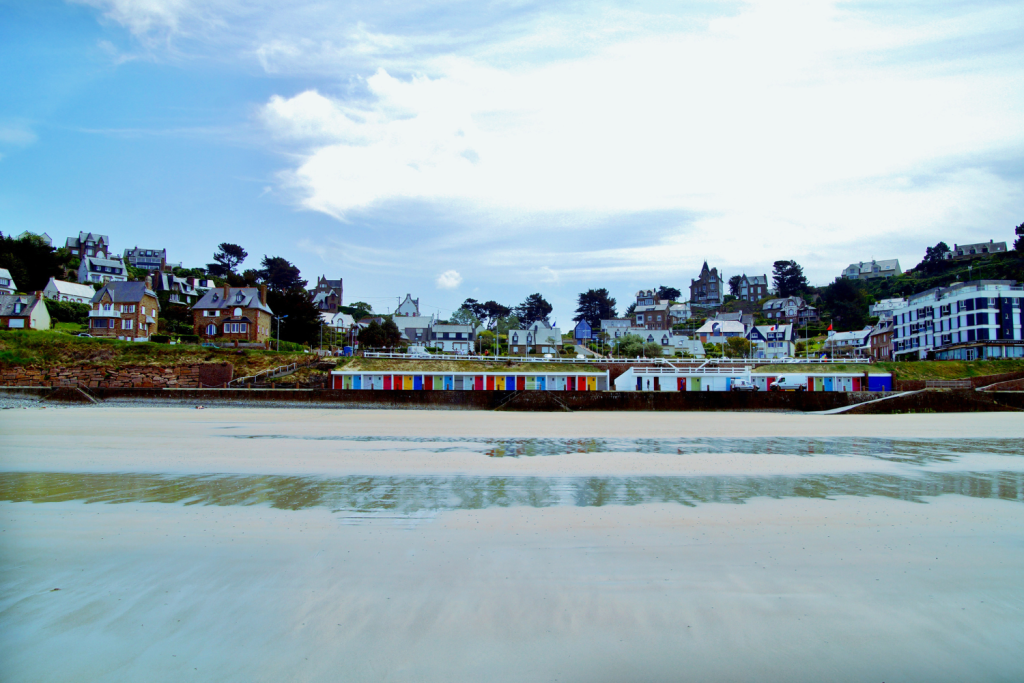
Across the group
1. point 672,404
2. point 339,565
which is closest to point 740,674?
point 339,565

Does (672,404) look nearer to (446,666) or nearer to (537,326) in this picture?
(446,666)

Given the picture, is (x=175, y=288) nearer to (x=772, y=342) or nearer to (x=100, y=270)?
(x=100, y=270)

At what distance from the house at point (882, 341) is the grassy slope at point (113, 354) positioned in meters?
79.6

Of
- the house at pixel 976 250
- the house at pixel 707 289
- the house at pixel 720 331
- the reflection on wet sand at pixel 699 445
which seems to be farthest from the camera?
the house at pixel 707 289

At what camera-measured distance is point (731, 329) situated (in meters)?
113

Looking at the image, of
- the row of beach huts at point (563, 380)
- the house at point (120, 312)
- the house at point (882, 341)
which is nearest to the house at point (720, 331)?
the house at point (882, 341)

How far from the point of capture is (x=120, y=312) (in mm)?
58094

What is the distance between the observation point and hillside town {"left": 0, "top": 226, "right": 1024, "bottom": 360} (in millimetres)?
59406

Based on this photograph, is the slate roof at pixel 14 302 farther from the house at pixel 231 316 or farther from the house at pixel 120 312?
the house at pixel 231 316

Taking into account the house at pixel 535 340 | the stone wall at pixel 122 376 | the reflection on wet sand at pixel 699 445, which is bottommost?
the reflection on wet sand at pixel 699 445

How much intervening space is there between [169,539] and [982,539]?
10837mm

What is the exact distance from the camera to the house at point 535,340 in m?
89.9

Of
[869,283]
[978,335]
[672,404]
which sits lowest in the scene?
[672,404]

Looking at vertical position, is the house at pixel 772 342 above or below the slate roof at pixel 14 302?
below
